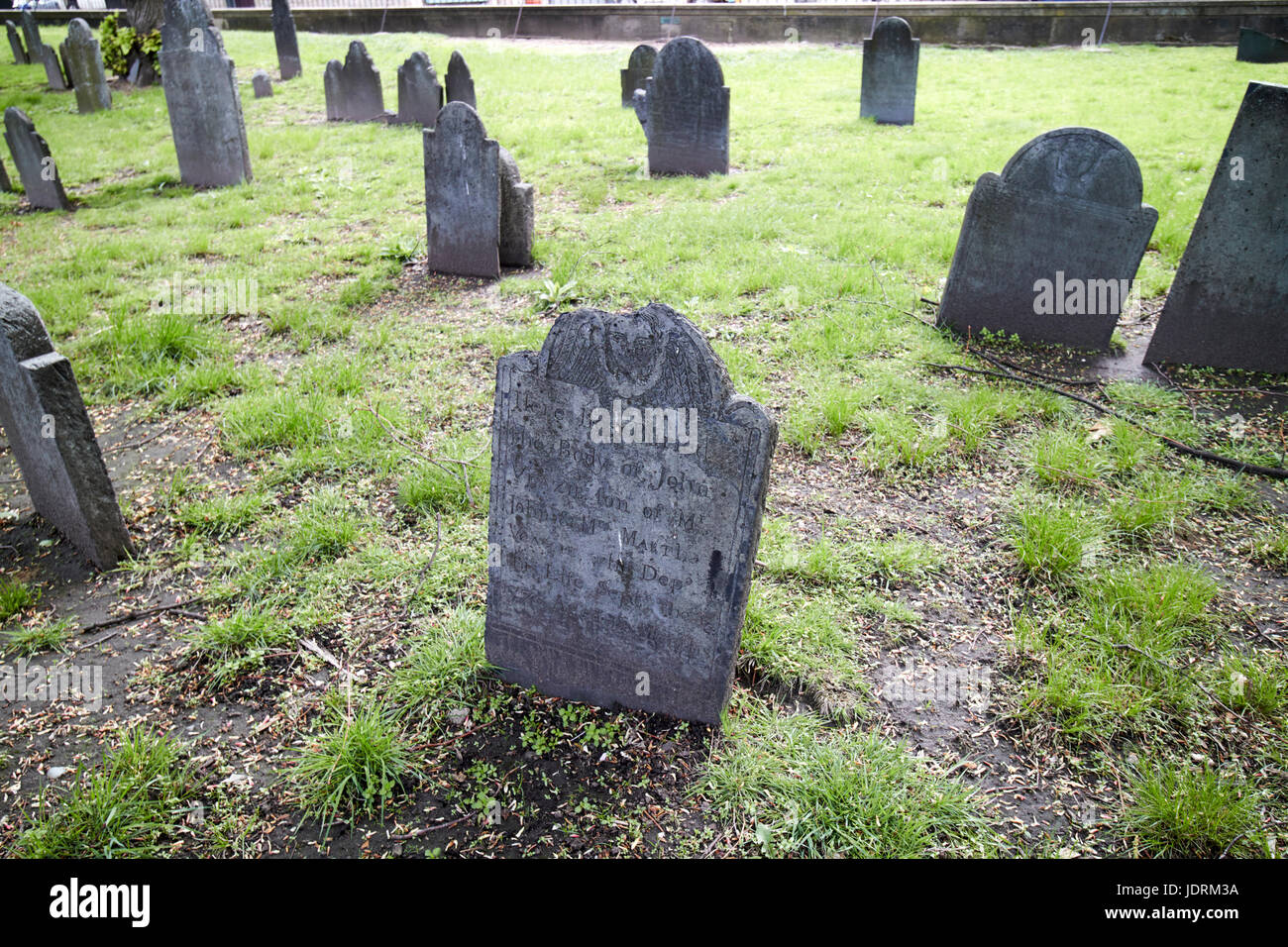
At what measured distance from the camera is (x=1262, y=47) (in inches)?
A: 578

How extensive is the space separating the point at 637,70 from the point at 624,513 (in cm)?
1214

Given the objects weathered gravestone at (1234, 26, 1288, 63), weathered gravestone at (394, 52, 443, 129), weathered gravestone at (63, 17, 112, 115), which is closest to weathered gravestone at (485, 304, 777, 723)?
weathered gravestone at (394, 52, 443, 129)

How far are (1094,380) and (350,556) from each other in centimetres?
466

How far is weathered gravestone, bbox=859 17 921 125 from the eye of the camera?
11086mm

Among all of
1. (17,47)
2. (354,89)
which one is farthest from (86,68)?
(17,47)

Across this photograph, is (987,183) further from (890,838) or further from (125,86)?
(125,86)

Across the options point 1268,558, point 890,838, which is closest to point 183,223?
point 890,838

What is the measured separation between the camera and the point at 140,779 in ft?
8.58

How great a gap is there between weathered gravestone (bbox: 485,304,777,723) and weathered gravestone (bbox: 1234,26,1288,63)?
59.8 feet

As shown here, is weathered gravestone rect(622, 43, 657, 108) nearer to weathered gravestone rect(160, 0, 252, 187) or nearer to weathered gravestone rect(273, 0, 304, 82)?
weathered gravestone rect(160, 0, 252, 187)

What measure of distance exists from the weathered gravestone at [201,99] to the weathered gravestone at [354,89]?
341 centimetres

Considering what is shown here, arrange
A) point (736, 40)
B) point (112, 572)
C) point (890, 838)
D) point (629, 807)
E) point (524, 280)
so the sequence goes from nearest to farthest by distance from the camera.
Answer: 1. point (890, 838)
2. point (629, 807)
3. point (112, 572)
4. point (524, 280)
5. point (736, 40)

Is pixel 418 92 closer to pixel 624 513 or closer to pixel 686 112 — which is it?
pixel 686 112

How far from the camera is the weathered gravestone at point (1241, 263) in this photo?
4633 mm
